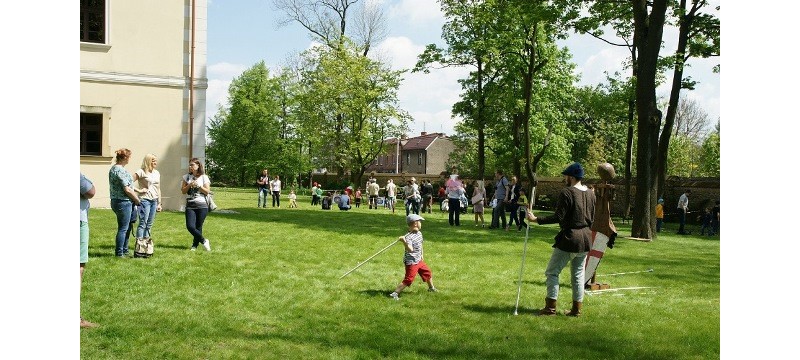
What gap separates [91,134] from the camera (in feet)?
52.7

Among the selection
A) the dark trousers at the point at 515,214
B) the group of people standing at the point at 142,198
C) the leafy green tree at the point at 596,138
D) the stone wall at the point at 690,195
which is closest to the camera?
the group of people standing at the point at 142,198

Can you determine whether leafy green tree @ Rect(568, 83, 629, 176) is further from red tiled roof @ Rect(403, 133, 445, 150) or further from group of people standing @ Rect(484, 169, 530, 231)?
group of people standing @ Rect(484, 169, 530, 231)

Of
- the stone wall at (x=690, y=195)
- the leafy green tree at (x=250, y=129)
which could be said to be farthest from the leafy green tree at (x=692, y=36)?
the leafy green tree at (x=250, y=129)

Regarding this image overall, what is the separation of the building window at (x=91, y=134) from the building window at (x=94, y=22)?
5.98 feet

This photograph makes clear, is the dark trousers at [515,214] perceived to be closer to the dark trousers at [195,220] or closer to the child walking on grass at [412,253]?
the dark trousers at [195,220]

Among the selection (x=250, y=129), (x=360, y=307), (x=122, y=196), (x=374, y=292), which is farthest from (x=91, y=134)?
(x=250, y=129)

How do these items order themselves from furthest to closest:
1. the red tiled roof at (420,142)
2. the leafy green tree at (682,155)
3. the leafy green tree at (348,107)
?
the red tiled roof at (420,142)
the leafy green tree at (682,155)
the leafy green tree at (348,107)

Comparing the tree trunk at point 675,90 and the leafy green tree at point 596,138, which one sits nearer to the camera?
the tree trunk at point 675,90

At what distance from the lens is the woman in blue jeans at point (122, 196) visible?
331 inches

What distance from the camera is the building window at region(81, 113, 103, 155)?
1585 centimetres

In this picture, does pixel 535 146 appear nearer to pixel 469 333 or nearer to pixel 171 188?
pixel 171 188

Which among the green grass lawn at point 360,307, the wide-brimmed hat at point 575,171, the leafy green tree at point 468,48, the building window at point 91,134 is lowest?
the green grass lawn at point 360,307

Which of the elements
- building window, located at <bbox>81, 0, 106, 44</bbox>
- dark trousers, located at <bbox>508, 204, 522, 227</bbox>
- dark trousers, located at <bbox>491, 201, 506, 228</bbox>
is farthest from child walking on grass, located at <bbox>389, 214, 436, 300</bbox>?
building window, located at <bbox>81, 0, 106, 44</bbox>
